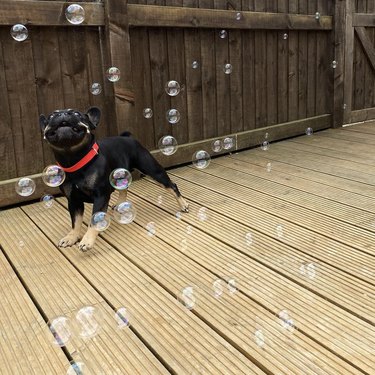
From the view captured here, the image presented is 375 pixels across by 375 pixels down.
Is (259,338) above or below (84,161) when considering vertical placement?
below

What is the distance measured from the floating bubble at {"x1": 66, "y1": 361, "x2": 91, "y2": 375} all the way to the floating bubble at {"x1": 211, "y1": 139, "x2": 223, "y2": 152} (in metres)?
3.35

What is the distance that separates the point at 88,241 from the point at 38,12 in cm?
191

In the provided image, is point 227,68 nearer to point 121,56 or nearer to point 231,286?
point 121,56

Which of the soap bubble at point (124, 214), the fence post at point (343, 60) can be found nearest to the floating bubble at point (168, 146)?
the soap bubble at point (124, 214)

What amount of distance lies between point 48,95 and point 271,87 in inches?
110

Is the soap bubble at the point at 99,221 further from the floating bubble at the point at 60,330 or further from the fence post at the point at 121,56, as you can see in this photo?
the fence post at the point at 121,56

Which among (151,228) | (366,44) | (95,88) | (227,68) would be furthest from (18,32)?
(366,44)

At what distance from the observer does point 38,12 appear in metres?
3.65

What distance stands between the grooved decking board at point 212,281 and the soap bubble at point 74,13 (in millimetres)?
1531

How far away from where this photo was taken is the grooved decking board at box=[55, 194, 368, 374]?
69.4 inches

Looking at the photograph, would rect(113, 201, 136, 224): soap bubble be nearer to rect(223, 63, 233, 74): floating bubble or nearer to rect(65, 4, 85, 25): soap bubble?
rect(65, 4, 85, 25): soap bubble

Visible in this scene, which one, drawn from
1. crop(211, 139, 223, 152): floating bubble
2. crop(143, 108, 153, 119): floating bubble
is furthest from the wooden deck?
crop(211, 139, 223, 152): floating bubble

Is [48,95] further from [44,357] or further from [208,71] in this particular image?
[44,357]

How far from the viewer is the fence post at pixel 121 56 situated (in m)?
4.02
